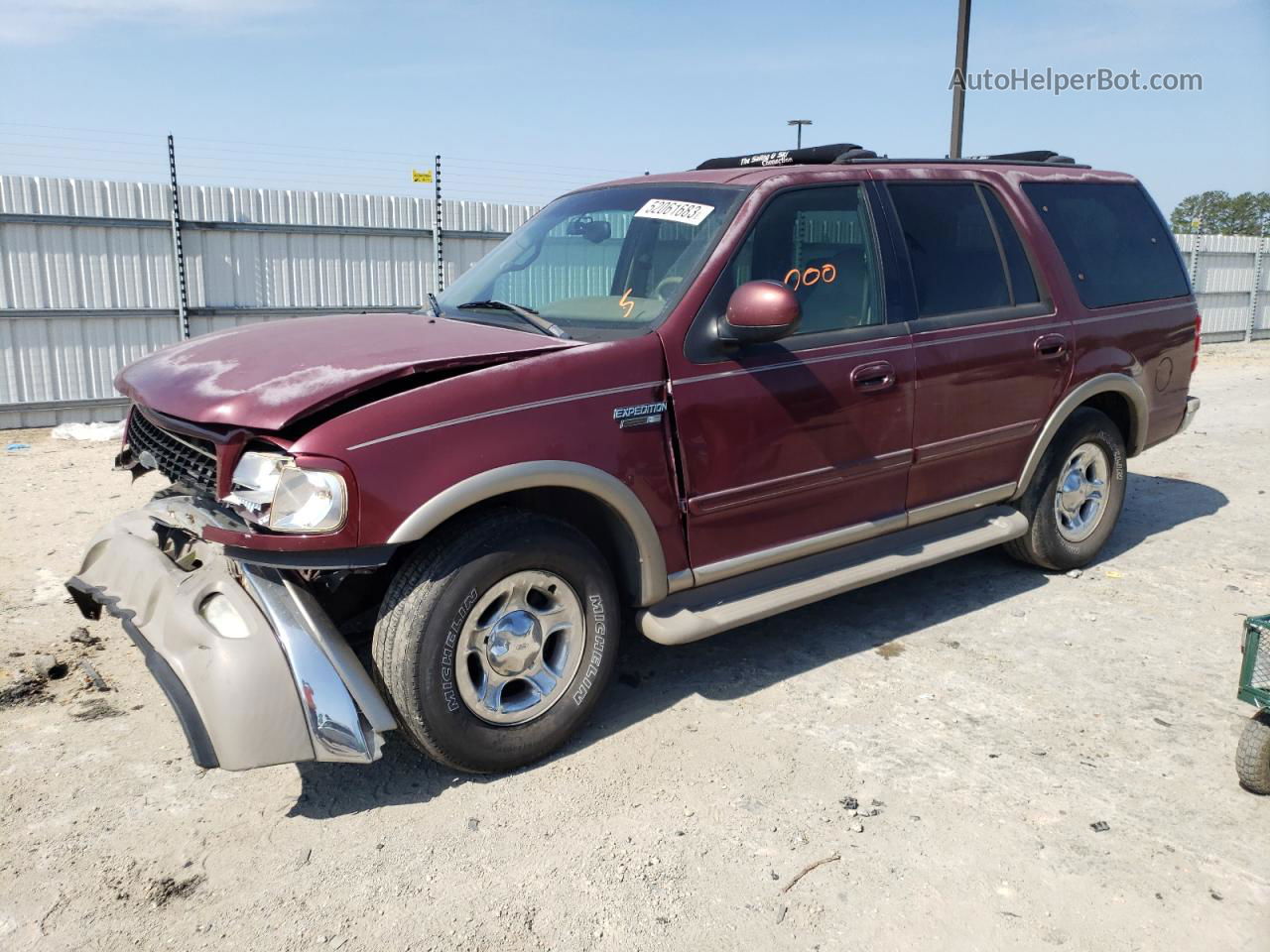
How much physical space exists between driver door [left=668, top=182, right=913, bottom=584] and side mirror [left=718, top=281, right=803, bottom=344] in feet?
0.32

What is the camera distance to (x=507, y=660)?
3.40 meters

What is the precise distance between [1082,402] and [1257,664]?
2.24 metres

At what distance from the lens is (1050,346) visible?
489cm

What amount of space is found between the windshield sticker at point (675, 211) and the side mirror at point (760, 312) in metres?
0.47

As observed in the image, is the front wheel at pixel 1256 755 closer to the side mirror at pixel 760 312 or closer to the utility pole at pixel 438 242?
the side mirror at pixel 760 312

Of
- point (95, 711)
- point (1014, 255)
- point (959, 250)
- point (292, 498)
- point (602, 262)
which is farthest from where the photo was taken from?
point (1014, 255)

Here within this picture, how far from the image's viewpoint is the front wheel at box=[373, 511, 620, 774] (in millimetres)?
3180

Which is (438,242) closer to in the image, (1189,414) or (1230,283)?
(1189,414)

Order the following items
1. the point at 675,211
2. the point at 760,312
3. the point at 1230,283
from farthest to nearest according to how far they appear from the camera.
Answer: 1. the point at 1230,283
2. the point at 675,211
3. the point at 760,312

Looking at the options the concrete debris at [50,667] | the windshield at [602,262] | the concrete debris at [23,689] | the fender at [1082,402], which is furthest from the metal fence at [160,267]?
the fender at [1082,402]

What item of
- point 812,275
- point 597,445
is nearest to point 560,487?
point 597,445

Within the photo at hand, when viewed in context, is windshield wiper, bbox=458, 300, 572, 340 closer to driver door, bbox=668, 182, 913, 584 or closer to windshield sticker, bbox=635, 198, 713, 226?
driver door, bbox=668, 182, 913, 584

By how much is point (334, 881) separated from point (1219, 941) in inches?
93.5

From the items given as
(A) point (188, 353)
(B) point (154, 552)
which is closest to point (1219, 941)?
(B) point (154, 552)
